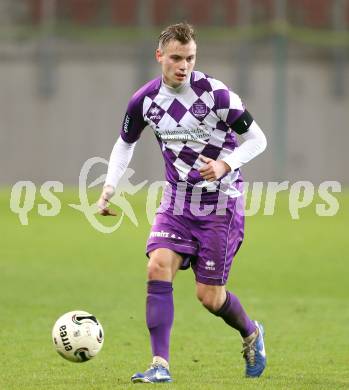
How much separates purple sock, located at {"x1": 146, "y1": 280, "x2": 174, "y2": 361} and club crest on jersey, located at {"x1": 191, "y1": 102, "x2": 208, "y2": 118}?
100 cm

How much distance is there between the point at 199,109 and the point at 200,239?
0.76 meters

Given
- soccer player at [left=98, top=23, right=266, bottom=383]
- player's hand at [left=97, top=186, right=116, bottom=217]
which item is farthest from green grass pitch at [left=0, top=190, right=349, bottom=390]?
player's hand at [left=97, top=186, right=116, bottom=217]

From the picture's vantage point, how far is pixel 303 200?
2609cm

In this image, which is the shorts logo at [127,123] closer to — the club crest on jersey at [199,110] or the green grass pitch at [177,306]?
the club crest on jersey at [199,110]

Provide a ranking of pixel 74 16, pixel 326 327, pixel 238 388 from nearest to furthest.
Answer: pixel 238 388, pixel 326 327, pixel 74 16

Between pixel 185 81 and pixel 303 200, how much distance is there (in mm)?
19807

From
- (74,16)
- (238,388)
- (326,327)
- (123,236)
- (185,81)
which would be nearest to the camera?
(238,388)

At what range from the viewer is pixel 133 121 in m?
6.82

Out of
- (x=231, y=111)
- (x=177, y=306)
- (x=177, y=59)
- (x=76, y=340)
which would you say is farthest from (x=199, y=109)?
(x=177, y=306)

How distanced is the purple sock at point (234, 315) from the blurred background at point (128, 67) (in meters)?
22.5

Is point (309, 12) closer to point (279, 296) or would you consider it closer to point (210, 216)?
point (279, 296)

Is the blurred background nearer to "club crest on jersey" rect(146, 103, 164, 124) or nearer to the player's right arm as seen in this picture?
the player's right arm

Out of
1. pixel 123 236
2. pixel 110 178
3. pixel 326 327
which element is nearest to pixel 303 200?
pixel 123 236

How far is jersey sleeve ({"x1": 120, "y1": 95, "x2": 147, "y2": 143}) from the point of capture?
22.0 ft
